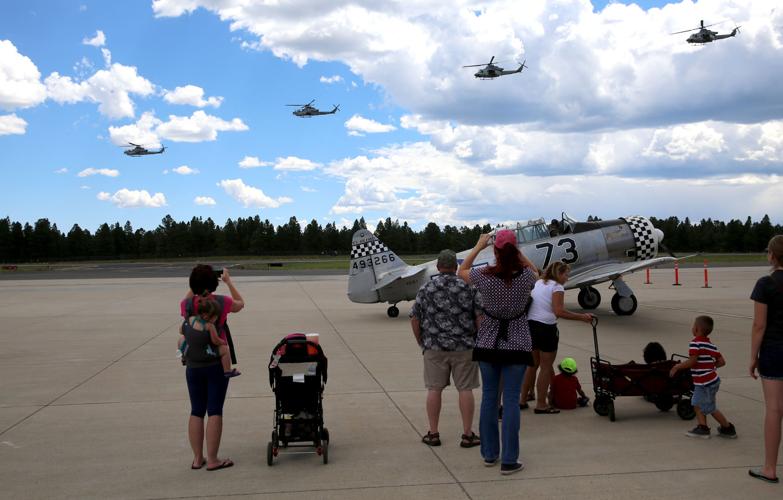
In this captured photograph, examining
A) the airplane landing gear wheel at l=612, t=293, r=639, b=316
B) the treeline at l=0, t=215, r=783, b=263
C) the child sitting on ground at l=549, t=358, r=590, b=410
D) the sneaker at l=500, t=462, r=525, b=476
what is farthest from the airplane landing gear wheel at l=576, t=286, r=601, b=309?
the treeline at l=0, t=215, r=783, b=263

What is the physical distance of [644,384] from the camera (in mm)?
6391

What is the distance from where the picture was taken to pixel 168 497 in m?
4.45

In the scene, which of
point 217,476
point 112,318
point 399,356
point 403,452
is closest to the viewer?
point 217,476

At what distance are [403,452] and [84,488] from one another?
8.07ft

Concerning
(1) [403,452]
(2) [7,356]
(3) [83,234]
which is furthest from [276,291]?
(3) [83,234]

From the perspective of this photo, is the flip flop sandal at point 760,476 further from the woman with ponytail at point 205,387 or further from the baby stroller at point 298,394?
the woman with ponytail at point 205,387

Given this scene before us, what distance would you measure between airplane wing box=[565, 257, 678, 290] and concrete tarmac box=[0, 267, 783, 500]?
2804 mm

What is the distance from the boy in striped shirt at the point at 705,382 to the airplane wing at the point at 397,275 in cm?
1014

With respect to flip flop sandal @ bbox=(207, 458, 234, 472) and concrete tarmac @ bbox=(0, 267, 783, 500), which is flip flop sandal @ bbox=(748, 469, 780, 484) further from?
flip flop sandal @ bbox=(207, 458, 234, 472)

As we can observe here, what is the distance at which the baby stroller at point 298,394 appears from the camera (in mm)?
5277

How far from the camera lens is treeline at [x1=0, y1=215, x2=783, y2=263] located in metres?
109

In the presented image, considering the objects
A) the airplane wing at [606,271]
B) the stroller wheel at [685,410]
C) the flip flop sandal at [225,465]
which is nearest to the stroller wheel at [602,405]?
the stroller wheel at [685,410]

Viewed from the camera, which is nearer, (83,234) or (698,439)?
(698,439)

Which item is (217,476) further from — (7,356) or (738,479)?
(7,356)
